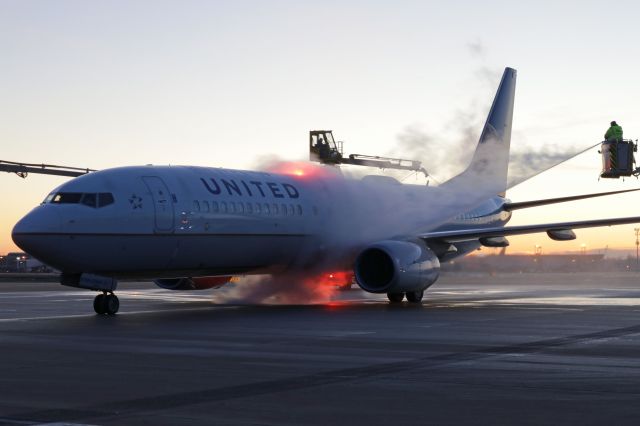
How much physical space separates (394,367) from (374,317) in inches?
424

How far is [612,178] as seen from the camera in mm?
23266

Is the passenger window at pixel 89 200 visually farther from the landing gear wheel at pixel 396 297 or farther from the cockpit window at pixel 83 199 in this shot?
the landing gear wheel at pixel 396 297

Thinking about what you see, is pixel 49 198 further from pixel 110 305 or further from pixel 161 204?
pixel 110 305

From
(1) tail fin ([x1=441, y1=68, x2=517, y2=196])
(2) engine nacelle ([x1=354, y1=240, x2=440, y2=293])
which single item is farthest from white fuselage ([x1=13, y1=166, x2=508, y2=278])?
(1) tail fin ([x1=441, y1=68, x2=517, y2=196])

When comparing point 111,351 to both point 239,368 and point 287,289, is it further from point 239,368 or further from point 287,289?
point 287,289

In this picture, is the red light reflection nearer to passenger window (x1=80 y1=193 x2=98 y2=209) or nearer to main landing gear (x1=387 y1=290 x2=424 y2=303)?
main landing gear (x1=387 y1=290 x2=424 y2=303)

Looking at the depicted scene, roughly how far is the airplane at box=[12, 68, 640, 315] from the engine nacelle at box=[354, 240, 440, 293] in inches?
1.6

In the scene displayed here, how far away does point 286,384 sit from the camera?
36.2 feet

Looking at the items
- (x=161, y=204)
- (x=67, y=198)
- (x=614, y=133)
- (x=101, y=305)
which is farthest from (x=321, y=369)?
(x=614, y=133)

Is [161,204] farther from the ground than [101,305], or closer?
farther from the ground

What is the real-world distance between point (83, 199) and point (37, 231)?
5.25 feet

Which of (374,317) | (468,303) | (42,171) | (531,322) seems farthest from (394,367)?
(42,171)

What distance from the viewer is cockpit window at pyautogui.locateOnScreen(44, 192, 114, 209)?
2345cm

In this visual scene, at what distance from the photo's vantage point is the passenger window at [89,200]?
23438 mm
